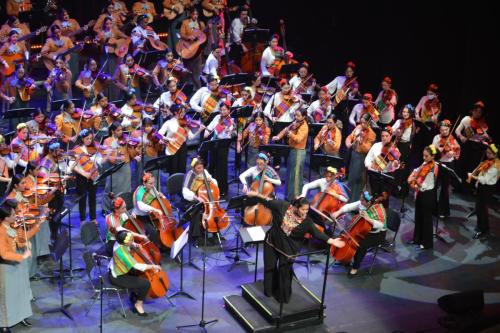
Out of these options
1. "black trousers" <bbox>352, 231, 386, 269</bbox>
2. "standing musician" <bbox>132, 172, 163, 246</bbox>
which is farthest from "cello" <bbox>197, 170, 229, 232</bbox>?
"black trousers" <bbox>352, 231, 386, 269</bbox>

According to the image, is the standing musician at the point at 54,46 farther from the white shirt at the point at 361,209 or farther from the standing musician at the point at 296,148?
the white shirt at the point at 361,209

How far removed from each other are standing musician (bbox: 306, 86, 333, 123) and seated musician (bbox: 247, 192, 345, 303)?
15.3 ft

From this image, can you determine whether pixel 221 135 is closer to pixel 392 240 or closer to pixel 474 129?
pixel 392 240

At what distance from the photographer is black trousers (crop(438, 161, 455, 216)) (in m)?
12.2

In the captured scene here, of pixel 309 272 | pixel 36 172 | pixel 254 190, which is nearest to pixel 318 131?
pixel 254 190

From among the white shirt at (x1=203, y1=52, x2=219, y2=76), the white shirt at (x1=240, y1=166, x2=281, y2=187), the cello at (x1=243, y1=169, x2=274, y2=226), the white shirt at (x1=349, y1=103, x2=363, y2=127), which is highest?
the white shirt at (x1=203, y1=52, x2=219, y2=76)

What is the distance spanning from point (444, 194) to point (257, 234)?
465 cm

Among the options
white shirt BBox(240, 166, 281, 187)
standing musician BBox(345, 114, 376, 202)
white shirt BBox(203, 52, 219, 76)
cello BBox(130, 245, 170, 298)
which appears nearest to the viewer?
cello BBox(130, 245, 170, 298)

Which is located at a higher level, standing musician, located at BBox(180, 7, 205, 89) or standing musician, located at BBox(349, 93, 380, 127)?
standing musician, located at BBox(180, 7, 205, 89)

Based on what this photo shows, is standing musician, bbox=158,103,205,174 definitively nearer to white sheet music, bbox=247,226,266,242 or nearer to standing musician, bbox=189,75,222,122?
standing musician, bbox=189,75,222,122

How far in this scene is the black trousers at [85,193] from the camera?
11.0 meters

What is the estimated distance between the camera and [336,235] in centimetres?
1166

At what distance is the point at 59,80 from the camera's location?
544 inches

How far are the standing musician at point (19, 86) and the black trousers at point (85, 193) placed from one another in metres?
2.98
